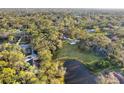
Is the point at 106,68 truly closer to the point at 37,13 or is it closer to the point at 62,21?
the point at 62,21

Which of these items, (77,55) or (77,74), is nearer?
(77,74)

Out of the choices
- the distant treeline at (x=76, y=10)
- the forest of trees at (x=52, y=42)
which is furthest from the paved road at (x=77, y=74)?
the distant treeline at (x=76, y=10)

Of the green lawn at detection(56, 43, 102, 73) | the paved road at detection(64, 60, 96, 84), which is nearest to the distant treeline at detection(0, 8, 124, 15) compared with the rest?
the green lawn at detection(56, 43, 102, 73)

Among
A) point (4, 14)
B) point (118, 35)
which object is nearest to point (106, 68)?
point (118, 35)

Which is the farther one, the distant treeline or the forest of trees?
the distant treeline

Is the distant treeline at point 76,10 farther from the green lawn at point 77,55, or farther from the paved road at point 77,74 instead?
the paved road at point 77,74

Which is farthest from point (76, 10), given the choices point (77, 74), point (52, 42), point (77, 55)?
point (77, 74)

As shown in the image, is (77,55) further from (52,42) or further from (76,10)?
(76,10)

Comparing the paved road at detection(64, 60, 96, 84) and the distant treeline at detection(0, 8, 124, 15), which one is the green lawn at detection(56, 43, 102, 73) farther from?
the distant treeline at detection(0, 8, 124, 15)

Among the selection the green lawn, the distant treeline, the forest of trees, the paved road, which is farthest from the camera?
the distant treeline
